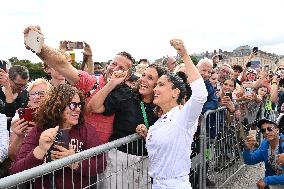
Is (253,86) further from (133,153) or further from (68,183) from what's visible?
(68,183)

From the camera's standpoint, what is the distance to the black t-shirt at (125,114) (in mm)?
3768

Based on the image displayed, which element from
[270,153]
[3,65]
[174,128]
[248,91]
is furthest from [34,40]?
[248,91]

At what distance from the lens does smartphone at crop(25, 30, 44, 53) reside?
3297mm

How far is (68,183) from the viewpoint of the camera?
3.07m

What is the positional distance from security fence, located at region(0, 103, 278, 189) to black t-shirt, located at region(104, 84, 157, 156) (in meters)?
0.02

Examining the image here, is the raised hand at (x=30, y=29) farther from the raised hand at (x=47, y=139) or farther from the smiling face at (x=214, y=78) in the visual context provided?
the smiling face at (x=214, y=78)

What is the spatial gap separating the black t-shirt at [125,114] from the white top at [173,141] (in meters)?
0.32

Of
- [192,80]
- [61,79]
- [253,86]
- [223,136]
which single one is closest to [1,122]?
[61,79]

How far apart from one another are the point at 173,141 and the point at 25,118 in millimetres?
1280

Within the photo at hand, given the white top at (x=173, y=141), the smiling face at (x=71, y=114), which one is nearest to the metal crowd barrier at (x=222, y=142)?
the white top at (x=173, y=141)

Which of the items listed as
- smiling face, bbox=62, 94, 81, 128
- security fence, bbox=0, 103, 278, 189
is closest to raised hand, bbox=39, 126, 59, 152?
security fence, bbox=0, 103, 278, 189

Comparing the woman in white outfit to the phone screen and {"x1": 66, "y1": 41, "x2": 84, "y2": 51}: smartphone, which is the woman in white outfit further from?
{"x1": 66, "y1": 41, "x2": 84, "y2": 51}: smartphone

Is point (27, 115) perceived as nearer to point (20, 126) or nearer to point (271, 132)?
point (20, 126)

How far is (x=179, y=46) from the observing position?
131 inches
